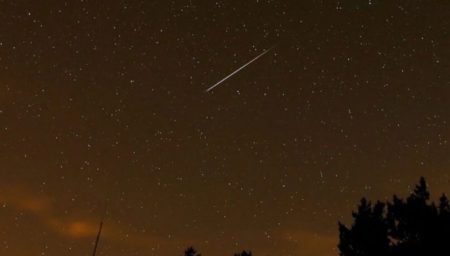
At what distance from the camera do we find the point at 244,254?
1192 inches

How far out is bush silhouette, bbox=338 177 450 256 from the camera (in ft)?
67.2

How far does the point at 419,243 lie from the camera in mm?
20859

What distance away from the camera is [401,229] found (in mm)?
21766

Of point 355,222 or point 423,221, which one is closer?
point 423,221

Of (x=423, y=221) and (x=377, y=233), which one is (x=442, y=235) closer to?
(x=423, y=221)

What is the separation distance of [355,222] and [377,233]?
3.35ft

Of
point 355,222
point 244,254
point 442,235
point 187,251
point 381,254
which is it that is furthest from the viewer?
point 187,251

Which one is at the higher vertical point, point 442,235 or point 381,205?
point 381,205

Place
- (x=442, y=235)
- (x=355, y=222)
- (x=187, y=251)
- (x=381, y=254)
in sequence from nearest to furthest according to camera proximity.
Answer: (x=442, y=235)
(x=381, y=254)
(x=355, y=222)
(x=187, y=251)

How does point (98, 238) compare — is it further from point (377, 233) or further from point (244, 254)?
point (377, 233)

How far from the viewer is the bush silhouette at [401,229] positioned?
20484 millimetres

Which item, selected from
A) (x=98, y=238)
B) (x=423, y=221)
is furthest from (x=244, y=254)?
(x=423, y=221)

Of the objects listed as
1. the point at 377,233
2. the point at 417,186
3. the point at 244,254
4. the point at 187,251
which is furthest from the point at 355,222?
the point at 187,251

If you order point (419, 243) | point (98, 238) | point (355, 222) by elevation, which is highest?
point (98, 238)
